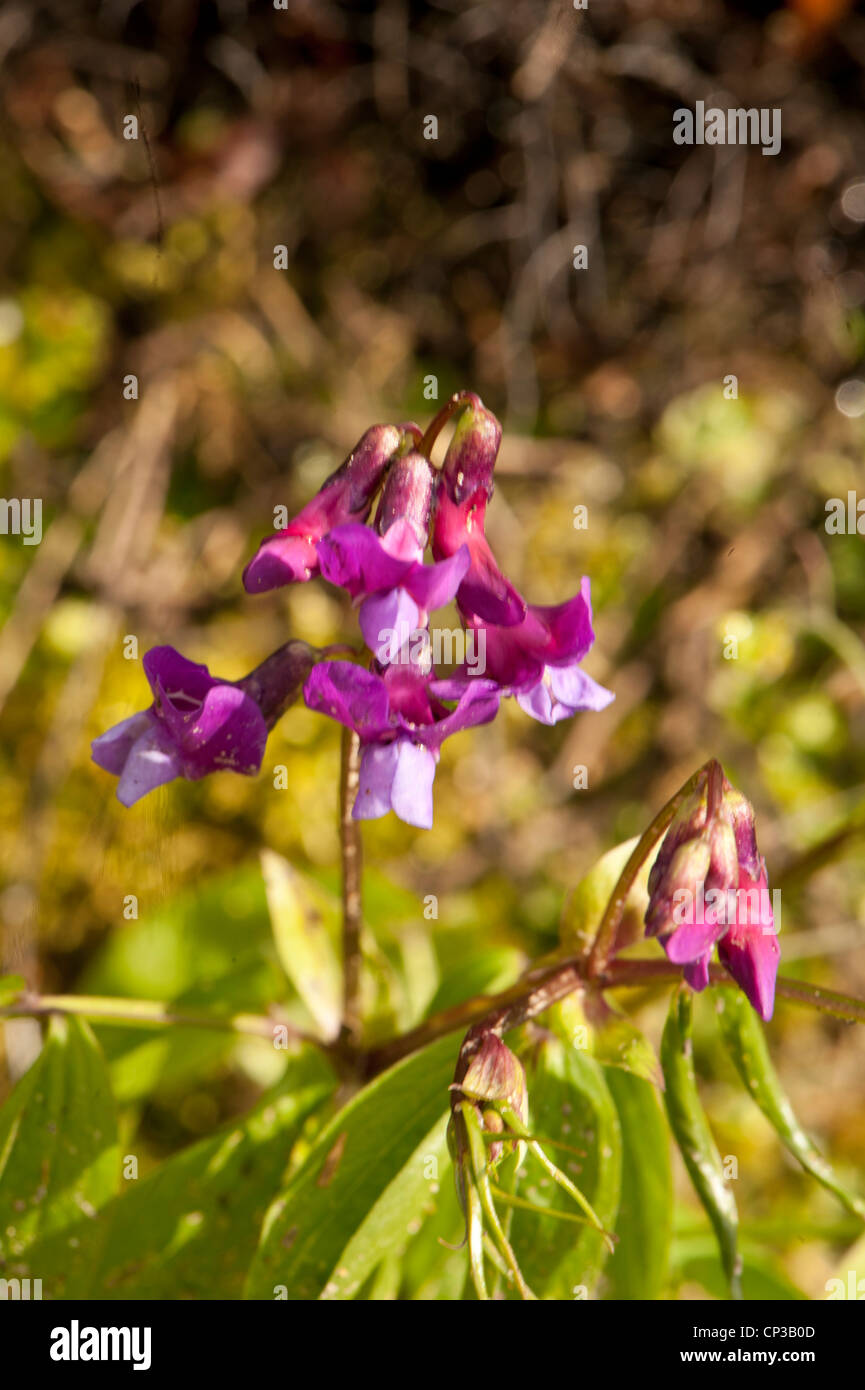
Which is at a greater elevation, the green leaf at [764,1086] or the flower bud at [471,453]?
the flower bud at [471,453]

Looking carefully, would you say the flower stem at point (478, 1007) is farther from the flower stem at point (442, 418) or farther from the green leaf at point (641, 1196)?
the flower stem at point (442, 418)

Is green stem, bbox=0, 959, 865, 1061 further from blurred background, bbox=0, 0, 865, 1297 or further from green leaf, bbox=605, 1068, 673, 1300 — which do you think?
blurred background, bbox=0, 0, 865, 1297

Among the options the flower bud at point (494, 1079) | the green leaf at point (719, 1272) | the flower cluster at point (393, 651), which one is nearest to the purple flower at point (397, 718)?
the flower cluster at point (393, 651)

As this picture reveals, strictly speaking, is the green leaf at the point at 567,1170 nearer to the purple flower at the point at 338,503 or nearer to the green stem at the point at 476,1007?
the green stem at the point at 476,1007

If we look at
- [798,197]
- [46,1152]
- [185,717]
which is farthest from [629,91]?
[46,1152]

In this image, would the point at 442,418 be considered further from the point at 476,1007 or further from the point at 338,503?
the point at 476,1007

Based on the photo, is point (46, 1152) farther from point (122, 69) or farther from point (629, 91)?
point (629, 91)

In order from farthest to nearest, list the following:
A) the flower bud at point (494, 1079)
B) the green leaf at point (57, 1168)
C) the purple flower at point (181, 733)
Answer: the green leaf at point (57, 1168), the purple flower at point (181, 733), the flower bud at point (494, 1079)

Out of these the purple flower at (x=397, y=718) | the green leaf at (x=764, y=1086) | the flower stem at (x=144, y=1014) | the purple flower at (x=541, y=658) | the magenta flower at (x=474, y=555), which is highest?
the magenta flower at (x=474, y=555)

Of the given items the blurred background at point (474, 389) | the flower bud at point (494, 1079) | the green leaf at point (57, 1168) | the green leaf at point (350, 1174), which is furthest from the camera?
the blurred background at point (474, 389)

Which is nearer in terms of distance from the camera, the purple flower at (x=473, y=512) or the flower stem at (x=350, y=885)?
the purple flower at (x=473, y=512)
